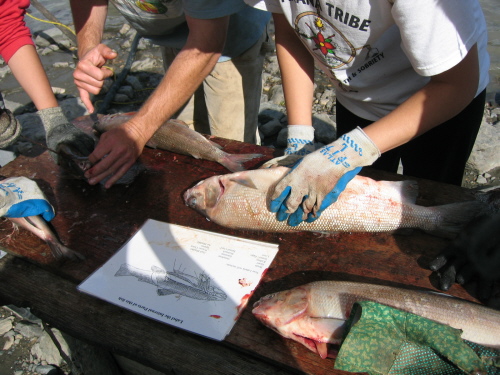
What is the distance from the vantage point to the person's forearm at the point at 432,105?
1810 millimetres

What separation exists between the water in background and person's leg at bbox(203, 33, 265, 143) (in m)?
4.37

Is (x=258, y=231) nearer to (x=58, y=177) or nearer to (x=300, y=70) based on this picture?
(x=300, y=70)

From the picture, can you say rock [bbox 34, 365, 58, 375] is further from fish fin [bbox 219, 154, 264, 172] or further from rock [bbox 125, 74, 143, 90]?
rock [bbox 125, 74, 143, 90]

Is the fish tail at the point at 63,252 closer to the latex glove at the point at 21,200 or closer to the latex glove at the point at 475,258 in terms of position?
the latex glove at the point at 21,200

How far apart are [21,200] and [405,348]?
2209mm

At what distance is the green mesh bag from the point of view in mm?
1475

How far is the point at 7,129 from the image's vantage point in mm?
2896

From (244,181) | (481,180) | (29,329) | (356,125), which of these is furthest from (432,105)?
(29,329)

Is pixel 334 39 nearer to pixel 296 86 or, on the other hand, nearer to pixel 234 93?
pixel 296 86

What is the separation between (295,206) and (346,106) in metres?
1.09

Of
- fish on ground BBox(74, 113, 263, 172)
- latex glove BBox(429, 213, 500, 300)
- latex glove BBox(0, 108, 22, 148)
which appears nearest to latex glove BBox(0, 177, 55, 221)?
latex glove BBox(0, 108, 22, 148)

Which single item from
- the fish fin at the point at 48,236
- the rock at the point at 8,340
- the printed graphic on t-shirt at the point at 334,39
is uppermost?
the printed graphic on t-shirt at the point at 334,39

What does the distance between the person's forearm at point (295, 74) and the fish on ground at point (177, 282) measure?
4.68ft

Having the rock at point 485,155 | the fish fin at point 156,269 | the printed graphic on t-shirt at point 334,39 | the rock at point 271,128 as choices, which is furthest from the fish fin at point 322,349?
the rock at point 271,128
